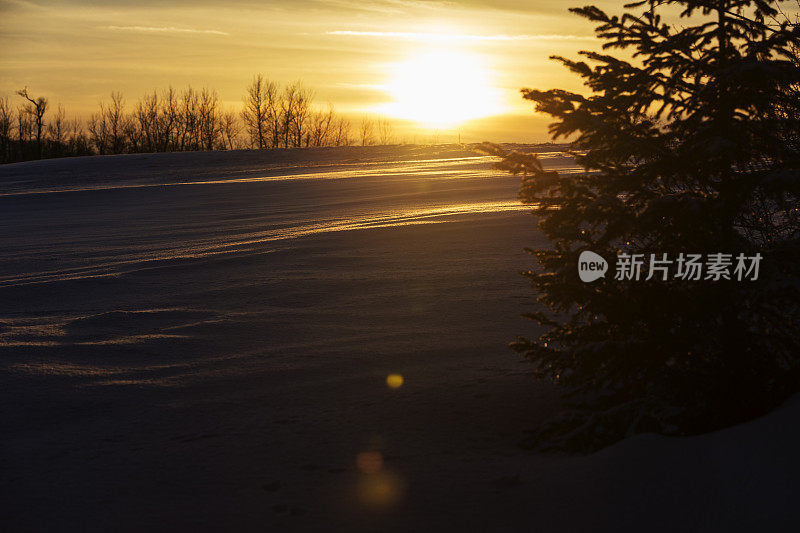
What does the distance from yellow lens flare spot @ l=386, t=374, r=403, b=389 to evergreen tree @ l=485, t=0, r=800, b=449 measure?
1424 millimetres

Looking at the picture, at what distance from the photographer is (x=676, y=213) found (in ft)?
10.8

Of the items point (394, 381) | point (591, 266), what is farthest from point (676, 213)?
point (394, 381)

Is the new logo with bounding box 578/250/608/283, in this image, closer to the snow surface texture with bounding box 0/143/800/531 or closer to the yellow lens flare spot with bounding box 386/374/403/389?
the snow surface texture with bounding box 0/143/800/531

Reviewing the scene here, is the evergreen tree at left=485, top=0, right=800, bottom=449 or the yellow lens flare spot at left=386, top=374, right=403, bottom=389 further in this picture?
the yellow lens flare spot at left=386, top=374, right=403, bottom=389

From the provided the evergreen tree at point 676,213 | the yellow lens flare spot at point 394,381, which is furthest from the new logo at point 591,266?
the yellow lens flare spot at point 394,381

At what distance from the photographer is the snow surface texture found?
122 inches

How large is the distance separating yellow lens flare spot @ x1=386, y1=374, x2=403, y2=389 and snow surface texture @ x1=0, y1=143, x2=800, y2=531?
0.23 feet

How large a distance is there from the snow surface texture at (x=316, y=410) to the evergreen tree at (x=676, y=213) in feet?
1.27

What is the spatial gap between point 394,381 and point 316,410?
665 millimetres

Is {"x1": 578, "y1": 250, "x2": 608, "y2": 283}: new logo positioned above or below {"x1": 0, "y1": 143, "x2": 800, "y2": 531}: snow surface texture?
above

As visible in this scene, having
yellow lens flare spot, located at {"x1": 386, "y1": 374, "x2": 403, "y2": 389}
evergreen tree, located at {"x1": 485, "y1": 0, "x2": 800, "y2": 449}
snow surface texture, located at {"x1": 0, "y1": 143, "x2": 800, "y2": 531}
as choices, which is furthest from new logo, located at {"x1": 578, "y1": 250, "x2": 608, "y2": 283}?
yellow lens flare spot, located at {"x1": 386, "y1": 374, "x2": 403, "y2": 389}

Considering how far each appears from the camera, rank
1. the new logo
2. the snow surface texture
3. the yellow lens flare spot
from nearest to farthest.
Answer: the snow surface texture < the new logo < the yellow lens flare spot

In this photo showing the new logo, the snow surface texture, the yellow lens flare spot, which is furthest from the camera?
the yellow lens flare spot

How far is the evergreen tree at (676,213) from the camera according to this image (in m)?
3.37
